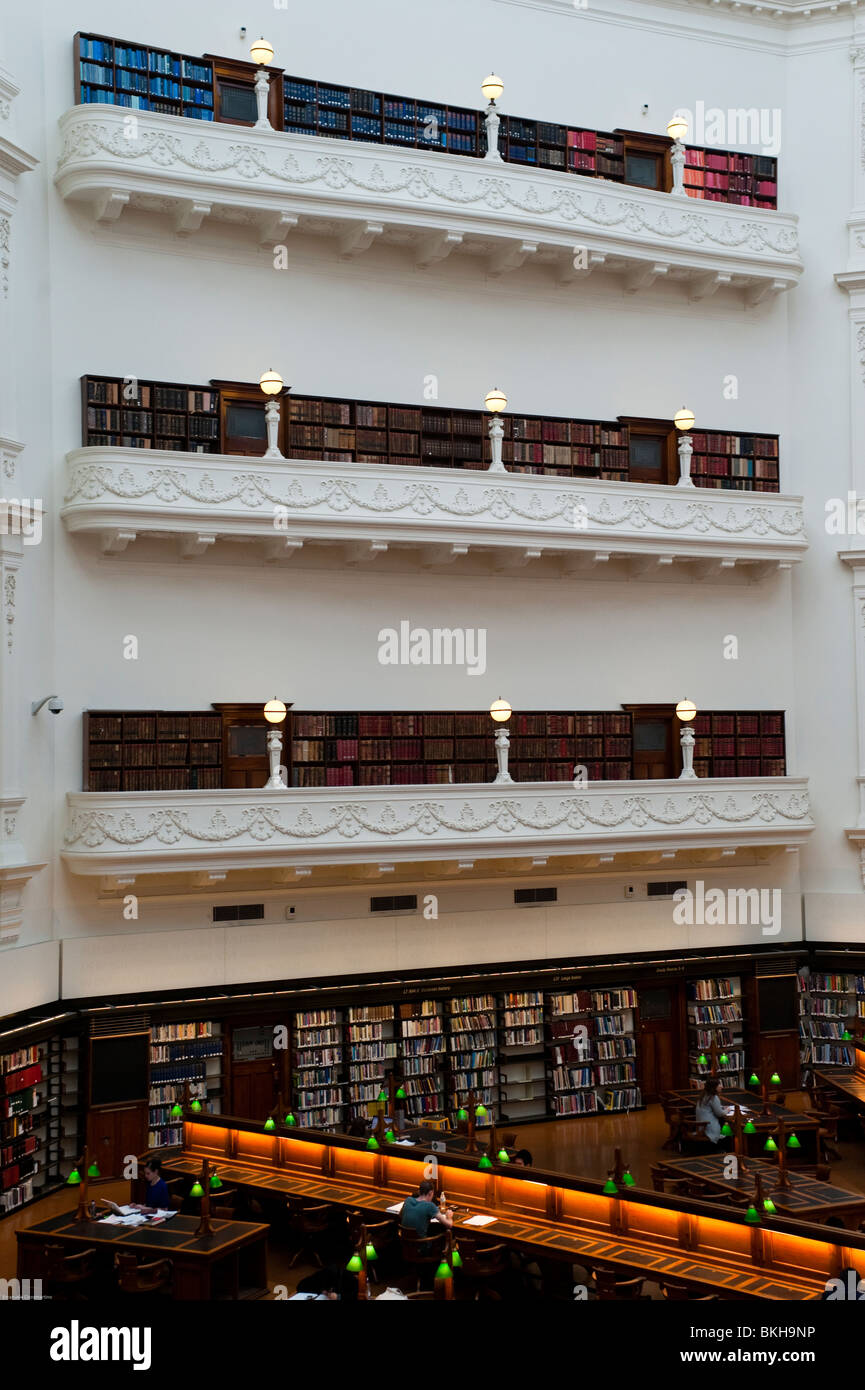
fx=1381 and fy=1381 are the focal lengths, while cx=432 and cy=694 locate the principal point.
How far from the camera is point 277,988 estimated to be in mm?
13094

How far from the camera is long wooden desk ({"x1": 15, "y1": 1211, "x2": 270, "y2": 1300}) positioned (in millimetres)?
8680

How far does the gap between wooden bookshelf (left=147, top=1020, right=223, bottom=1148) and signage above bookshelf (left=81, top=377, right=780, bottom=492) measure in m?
5.39

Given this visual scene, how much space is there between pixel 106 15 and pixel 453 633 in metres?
6.74

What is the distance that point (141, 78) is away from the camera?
12.9 metres

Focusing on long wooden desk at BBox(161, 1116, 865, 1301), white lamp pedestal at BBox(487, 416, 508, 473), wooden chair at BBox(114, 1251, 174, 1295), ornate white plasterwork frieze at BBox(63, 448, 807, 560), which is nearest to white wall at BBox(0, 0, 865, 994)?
ornate white plasterwork frieze at BBox(63, 448, 807, 560)

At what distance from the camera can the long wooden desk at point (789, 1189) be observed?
30.3 feet

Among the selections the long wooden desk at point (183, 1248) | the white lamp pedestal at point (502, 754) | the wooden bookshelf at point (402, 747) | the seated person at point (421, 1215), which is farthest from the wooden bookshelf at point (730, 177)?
the long wooden desk at point (183, 1248)

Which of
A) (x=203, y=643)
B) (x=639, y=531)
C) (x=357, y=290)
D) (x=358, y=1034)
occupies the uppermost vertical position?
(x=357, y=290)

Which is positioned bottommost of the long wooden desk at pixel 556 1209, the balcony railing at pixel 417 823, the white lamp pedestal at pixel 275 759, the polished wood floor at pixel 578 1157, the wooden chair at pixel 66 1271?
the polished wood floor at pixel 578 1157

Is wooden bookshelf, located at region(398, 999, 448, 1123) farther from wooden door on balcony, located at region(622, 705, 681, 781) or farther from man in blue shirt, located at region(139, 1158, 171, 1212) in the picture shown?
man in blue shirt, located at region(139, 1158, 171, 1212)

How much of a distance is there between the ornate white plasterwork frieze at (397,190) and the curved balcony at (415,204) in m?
0.01

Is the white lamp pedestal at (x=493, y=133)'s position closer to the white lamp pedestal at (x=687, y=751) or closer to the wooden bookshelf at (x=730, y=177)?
the wooden bookshelf at (x=730, y=177)
